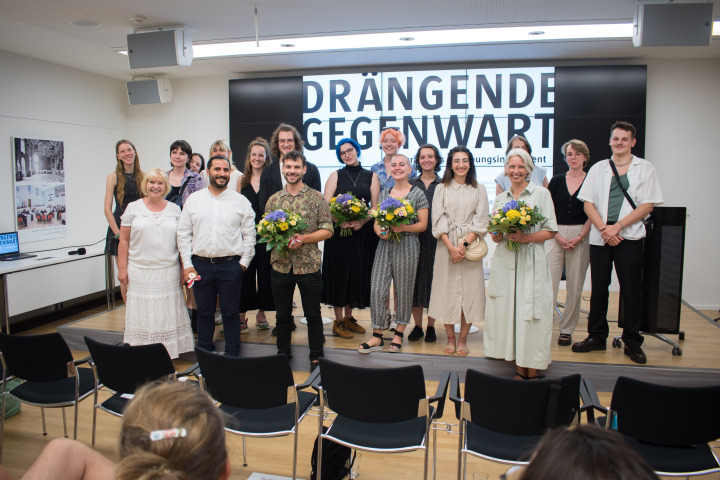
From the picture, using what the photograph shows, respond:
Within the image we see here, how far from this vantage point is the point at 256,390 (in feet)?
9.27

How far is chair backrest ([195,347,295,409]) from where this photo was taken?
277 centimetres

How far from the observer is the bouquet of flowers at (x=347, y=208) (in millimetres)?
4516

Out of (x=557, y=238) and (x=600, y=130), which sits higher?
(x=600, y=130)

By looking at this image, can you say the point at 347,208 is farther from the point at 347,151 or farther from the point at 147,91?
the point at 147,91

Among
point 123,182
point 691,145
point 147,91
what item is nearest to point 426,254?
point 123,182

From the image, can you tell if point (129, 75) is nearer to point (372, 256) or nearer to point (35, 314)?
point (35, 314)

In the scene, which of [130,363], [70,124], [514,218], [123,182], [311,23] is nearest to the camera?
[130,363]

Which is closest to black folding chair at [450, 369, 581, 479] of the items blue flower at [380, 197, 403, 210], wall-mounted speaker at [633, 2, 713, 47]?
blue flower at [380, 197, 403, 210]

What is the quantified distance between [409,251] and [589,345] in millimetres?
1753

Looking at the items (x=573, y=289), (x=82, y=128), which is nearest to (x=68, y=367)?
(x=573, y=289)

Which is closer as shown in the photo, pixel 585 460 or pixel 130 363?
pixel 585 460

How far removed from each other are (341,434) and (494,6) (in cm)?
426

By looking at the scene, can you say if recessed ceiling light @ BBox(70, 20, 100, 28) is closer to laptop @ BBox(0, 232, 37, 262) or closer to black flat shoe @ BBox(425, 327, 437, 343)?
laptop @ BBox(0, 232, 37, 262)

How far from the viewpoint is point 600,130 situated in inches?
290
